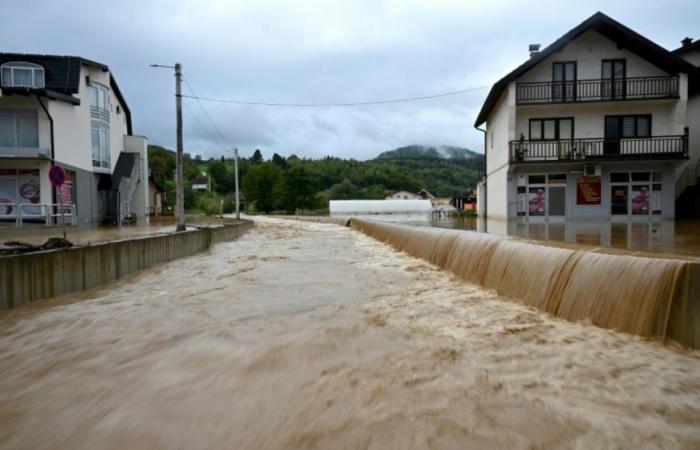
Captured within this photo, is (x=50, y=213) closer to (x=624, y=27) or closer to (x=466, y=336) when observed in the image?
(x=466, y=336)

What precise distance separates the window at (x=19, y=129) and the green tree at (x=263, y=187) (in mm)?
70741

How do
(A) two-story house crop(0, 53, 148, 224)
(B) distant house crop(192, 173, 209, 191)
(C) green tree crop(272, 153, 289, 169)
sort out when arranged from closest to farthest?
(A) two-story house crop(0, 53, 148, 224)
(B) distant house crop(192, 173, 209, 191)
(C) green tree crop(272, 153, 289, 169)

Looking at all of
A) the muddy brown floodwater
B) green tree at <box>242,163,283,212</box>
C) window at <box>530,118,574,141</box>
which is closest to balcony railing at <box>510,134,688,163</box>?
window at <box>530,118,574,141</box>

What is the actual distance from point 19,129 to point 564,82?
2749 centimetres

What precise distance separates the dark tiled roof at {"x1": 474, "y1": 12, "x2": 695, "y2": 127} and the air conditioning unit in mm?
5644

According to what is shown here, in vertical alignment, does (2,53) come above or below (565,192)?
above

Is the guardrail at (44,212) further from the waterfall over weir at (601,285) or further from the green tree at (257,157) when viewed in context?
the green tree at (257,157)

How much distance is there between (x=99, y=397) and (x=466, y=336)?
3750 millimetres

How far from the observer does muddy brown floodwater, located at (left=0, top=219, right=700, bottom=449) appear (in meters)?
3.33

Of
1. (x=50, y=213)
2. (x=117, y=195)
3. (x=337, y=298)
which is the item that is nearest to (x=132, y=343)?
(x=337, y=298)

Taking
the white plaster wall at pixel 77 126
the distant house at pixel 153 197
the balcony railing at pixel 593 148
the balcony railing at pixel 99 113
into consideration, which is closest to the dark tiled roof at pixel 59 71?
the white plaster wall at pixel 77 126

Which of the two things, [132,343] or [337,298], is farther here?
[337,298]

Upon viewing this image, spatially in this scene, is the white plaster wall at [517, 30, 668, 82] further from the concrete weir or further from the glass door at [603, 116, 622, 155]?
the concrete weir

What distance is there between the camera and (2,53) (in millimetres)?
24781
